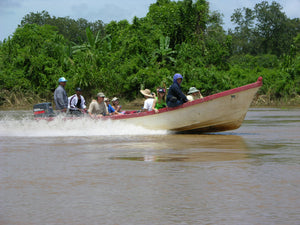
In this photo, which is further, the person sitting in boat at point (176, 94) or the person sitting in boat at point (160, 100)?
the person sitting in boat at point (160, 100)

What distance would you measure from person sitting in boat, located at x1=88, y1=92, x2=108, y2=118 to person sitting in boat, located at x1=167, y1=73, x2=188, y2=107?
2131mm

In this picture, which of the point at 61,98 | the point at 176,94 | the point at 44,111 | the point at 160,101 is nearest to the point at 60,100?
the point at 61,98

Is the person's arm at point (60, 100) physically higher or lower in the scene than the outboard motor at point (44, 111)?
higher

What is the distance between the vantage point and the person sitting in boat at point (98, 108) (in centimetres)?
1592

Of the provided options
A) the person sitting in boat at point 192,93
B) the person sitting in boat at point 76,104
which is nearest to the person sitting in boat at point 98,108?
the person sitting in boat at point 76,104

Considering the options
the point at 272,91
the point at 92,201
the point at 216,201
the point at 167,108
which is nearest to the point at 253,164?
the point at 216,201

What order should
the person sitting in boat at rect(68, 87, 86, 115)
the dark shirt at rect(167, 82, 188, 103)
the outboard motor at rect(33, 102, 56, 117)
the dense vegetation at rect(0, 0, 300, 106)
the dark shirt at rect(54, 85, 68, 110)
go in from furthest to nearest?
the dense vegetation at rect(0, 0, 300, 106), the outboard motor at rect(33, 102, 56, 117), the person sitting in boat at rect(68, 87, 86, 115), the dark shirt at rect(54, 85, 68, 110), the dark shirt at rect(167, 82, 188, 103)

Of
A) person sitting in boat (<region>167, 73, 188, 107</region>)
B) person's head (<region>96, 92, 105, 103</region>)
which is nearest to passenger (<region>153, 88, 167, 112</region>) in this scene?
person sitting in boat (<region>167, 73, 188, 107</region>)

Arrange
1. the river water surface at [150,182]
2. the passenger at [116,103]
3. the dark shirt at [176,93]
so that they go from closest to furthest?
the river water surface at [150,182] → the dark shirt at [176,93] → the passenger at [116,103]

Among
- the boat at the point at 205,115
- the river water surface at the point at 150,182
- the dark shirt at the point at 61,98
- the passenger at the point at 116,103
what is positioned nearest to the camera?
the river water surface at the point at 150,182

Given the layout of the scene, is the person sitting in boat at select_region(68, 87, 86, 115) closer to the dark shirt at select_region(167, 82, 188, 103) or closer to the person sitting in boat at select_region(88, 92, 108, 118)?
the person sitting in boat at select_region(88, 92, 108, 118)

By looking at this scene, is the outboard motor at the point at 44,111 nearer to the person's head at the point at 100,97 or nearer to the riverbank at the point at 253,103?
the person's head at the point at 100,97

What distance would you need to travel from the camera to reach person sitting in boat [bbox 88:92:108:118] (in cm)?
1592

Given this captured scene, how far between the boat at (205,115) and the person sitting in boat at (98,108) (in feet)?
1.76
